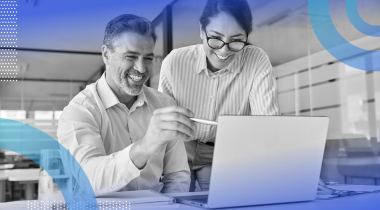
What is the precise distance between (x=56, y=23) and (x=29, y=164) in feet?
8.26

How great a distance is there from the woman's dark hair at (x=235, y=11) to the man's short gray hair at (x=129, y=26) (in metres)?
0.29

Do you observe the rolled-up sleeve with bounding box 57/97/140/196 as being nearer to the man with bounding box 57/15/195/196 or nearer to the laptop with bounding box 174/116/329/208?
the man with bounding box 57/15/195/196

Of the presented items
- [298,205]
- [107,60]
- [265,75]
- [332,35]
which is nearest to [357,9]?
[332,35]

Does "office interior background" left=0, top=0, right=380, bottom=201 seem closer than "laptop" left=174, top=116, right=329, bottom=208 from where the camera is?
No

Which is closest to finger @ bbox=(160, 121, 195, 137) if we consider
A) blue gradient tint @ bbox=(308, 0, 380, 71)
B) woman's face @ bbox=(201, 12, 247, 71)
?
woman's face @ bbox=(201, 12, 247, 71)

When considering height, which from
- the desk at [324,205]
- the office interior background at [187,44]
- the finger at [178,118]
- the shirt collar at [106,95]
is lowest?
the desk at [324,205]

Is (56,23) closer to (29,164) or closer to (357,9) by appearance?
(29,164)

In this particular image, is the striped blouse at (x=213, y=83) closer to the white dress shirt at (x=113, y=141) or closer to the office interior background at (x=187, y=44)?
the white dress shirt at (x=113, y=141)

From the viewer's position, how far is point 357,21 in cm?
515

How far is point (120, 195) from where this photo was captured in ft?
3.03

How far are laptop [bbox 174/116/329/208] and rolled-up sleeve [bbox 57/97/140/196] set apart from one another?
0.67ft

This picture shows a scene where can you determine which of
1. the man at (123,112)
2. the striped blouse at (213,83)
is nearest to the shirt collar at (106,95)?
the man at (123,112)

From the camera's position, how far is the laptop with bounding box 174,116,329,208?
0.73m

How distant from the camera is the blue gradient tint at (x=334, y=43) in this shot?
5064 millimetres
